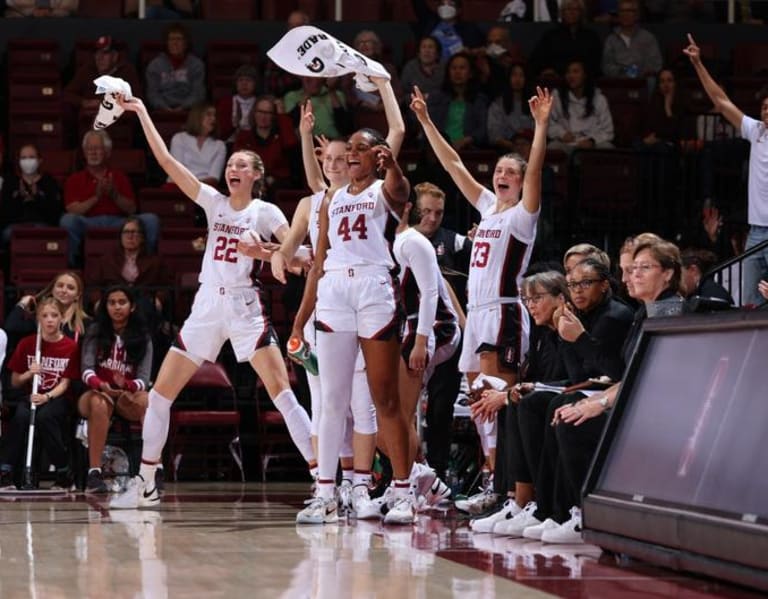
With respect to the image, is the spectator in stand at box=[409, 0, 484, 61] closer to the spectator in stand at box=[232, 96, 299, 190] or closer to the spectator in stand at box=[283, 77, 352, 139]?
the spectator in stand at box=[283, 77, 352, 139]

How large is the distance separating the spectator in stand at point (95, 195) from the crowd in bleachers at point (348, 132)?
0.01 meters

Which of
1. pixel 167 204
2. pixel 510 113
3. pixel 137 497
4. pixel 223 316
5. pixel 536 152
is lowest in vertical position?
pixel 137 497

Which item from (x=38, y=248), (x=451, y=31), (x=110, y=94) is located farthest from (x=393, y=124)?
(x=451, y=31)

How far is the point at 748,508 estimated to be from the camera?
14.4 feet

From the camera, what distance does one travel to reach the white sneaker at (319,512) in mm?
6984

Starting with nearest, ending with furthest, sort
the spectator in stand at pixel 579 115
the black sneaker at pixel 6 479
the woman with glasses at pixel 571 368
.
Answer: the woman with glasses at pixel 571 368 → the black sneaker at pixel 6 479 → the spectator in stand at pixel 579 115

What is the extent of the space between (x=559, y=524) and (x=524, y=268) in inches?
80.5

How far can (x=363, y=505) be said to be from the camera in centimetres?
739

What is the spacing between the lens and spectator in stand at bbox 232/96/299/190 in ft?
43.8

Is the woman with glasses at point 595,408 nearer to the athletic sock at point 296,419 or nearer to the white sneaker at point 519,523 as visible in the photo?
the white sneaker at point 519,523

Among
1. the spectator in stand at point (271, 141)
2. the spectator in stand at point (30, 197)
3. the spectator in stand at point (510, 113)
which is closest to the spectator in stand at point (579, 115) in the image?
the spectator in stand at point (510, 113)

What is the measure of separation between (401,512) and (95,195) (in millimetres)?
6557

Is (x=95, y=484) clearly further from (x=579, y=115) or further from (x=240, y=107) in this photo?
(x=579, y=115)

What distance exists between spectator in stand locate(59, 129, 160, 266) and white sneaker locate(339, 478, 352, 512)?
544 cm
